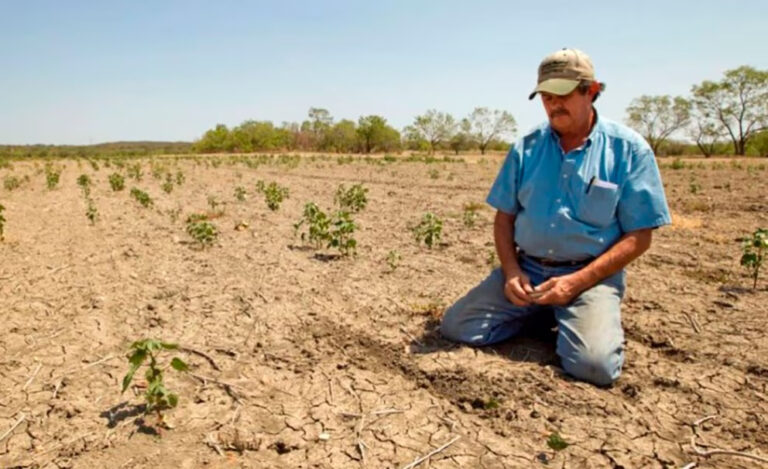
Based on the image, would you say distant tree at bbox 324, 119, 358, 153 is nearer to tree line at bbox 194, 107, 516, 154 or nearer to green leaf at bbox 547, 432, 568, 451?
tree line at bbox 194, 107, 516, 154

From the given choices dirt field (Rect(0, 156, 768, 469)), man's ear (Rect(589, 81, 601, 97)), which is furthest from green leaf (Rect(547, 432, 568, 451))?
man's ear (Rect(589, 81, 601, 97))

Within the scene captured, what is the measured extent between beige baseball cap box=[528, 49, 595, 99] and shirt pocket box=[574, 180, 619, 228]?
0.52 m

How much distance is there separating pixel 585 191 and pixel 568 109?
0.45 metres

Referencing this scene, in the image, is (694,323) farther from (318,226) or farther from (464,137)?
(464,137)

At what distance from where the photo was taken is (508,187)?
3.17m

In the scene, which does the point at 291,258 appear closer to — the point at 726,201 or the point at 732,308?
the point at 732,308

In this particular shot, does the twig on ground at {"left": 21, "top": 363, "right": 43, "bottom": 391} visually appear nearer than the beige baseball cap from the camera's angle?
No

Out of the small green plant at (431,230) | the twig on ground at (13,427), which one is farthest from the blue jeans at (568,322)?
the small green plant at (431,230)

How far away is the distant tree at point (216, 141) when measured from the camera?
72500 millimetres

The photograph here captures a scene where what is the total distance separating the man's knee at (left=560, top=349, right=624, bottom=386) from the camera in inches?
106

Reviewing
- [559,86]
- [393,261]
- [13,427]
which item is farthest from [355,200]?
[13,427]

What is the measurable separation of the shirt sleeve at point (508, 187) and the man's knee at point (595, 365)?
0.92m

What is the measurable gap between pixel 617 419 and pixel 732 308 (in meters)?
2.03

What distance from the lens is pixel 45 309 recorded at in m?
4.06
